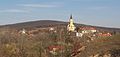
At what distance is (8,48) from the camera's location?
68.4 meters

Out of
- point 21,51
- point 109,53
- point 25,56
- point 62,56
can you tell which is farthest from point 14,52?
point 109,53

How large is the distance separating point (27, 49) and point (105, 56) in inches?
941

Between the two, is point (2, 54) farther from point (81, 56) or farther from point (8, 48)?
point (81, 56)

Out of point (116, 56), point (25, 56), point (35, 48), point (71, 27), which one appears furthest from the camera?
point (71, 27)

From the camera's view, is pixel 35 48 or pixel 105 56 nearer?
pixel 105 56

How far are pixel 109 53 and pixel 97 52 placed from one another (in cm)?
327

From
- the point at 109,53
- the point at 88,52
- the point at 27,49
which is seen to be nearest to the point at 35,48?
the point at 27,49

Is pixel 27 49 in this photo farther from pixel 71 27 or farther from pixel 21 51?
pixel 71 27

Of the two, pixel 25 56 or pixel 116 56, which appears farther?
pixel 25 56

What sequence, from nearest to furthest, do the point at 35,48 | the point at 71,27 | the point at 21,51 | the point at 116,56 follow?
the point at 116,56
the point at 21,51
the point at 35,48
the point at 71,27

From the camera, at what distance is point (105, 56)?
4778 cm

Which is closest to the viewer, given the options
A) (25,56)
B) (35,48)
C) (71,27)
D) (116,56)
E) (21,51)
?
(116,56)

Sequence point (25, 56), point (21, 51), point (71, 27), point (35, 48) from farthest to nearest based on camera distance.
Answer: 1. point (71, 27)
2. point (35, 48)
3. point (21, 51)
4. point (25, 56)

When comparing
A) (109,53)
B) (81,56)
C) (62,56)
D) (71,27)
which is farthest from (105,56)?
(71,27)
